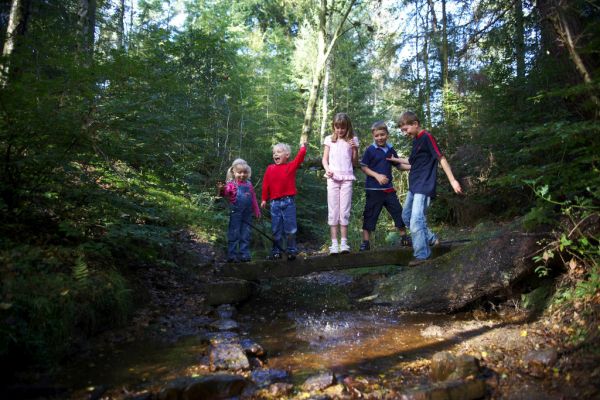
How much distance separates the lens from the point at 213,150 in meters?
13.3

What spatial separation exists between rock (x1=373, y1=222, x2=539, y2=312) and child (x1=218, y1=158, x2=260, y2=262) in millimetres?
2335

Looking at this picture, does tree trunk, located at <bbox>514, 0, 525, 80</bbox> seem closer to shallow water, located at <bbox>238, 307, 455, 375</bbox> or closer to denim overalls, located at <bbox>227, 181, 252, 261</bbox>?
denim overalls, located at <bbox>227, 181, 252, 261</bbox>

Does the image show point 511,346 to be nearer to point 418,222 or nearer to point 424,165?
point 418,222

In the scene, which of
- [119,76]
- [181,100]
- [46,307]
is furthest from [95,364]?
[181,100]

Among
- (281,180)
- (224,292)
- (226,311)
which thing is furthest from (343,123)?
(226,311)

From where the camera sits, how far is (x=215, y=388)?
3.14m

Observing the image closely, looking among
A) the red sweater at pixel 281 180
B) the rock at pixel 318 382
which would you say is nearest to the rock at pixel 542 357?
the rock at pixel 318 382

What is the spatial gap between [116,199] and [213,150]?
8192 millimetres

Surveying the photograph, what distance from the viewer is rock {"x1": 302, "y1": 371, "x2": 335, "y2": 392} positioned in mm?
3230

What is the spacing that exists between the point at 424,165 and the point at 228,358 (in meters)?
3.64

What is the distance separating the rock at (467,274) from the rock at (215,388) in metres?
3.16

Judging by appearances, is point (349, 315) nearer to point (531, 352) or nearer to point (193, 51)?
point (531, 352)

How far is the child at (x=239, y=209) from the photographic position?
6535mm

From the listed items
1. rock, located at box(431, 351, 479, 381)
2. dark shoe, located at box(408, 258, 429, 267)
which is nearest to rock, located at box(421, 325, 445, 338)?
rock, located at box(431, 351, 479, 381)
